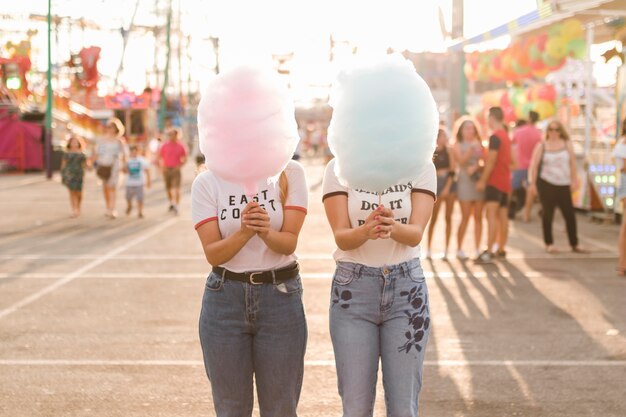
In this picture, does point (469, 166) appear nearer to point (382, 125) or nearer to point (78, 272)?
point (78, 272)

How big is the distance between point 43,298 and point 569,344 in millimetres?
4788

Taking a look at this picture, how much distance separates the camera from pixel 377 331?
3855 mm

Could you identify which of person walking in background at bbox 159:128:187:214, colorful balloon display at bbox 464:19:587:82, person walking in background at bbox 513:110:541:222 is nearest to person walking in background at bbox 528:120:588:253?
person walking in background at bbox 513:110:541:222

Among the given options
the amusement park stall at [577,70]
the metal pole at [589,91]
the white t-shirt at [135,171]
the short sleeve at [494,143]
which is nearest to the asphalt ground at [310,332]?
the short sleeve at [494,143]

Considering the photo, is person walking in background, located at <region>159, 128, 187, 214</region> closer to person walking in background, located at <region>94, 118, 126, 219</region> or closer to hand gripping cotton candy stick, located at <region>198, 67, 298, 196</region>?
person walking in background, located at <region>94, 118, 126, 219</region>

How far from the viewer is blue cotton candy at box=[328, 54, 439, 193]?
138 inches

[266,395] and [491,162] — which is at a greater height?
[491,162]

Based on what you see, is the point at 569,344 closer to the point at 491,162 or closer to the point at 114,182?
the point at 491,162

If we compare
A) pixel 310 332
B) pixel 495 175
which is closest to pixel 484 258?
pixel 495 175

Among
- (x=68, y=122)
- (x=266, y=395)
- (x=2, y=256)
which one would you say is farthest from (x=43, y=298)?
(x=68, y=122)

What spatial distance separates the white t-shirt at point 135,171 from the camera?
1647 cm

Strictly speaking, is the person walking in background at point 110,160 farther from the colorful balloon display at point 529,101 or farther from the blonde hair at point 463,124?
the colorful balloon display at point 529,101

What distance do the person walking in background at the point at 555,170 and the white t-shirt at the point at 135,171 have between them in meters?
7.42

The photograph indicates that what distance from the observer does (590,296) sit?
891 cm
